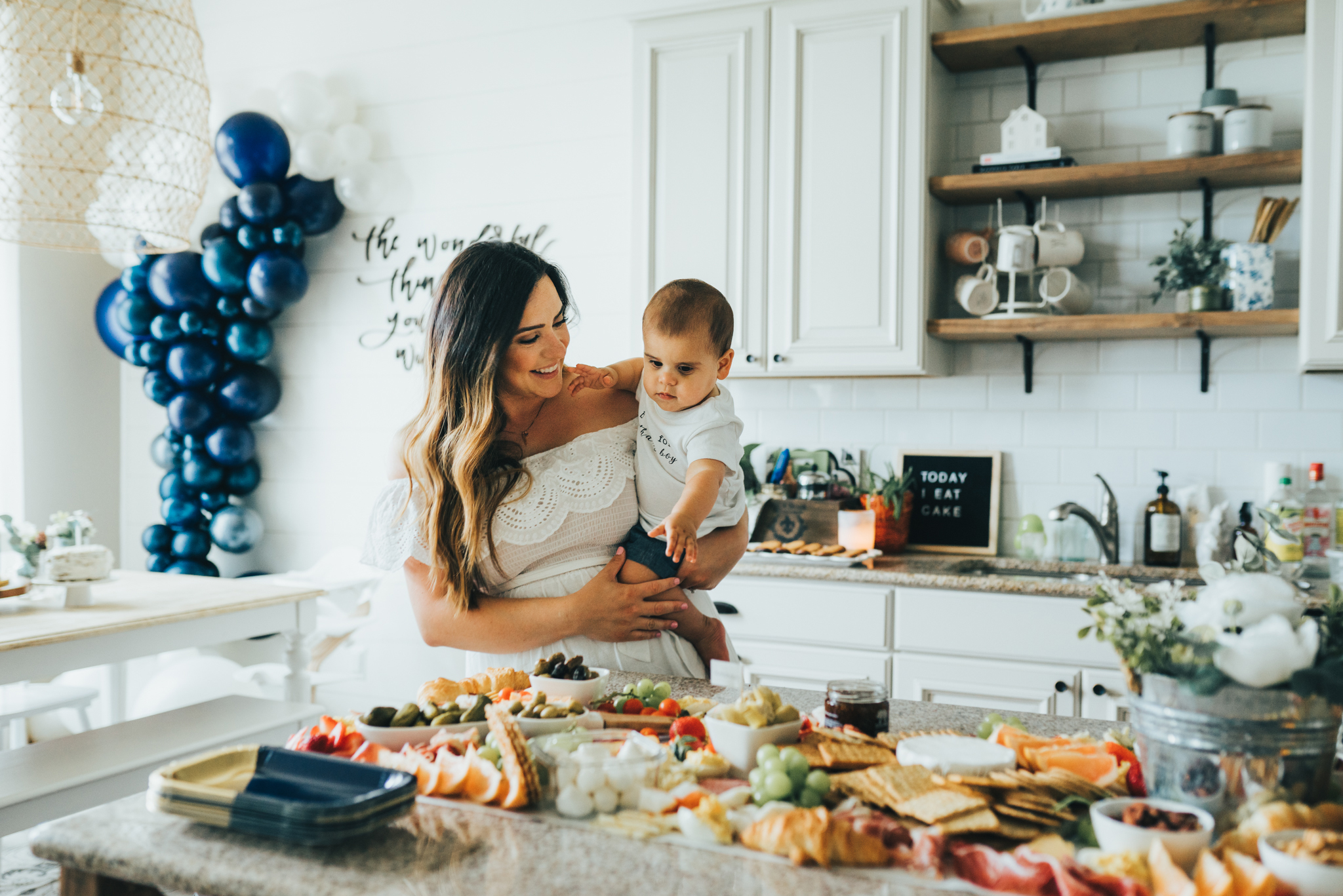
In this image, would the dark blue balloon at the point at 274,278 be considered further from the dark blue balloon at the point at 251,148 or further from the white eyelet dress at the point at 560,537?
the white eyelet dress at the point at 560,537

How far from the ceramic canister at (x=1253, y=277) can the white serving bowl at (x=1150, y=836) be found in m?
2.28

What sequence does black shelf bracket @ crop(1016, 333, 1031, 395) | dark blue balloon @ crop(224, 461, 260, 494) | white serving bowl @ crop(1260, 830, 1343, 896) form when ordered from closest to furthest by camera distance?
white serving bowl @ crop(1260, 830, 1343, 896)
black shelf bracket @ crop(1016, 333, 1031, 395)
dark blue balloon @ crop(224, 461, 260, 494)

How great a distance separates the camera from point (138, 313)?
3.90 metres

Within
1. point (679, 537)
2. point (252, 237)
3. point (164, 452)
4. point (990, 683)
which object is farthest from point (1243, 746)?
point (164, 452)

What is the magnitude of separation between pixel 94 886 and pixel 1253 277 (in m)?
2.96

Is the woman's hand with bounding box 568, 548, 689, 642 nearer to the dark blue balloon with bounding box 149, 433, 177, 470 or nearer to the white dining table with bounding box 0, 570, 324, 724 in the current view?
the white dining table with bounding box 0, 570, 324, 724

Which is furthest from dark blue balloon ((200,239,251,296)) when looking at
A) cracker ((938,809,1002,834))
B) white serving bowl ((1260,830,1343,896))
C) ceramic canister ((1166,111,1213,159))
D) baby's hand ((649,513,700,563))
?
white serving bowl ((1260,830,1343,896))

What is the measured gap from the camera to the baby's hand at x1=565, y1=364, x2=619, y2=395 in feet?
6.16

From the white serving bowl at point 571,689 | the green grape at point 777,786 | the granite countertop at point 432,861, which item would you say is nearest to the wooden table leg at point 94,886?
the granite countertop at point 432,861

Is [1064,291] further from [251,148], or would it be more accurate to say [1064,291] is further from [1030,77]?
[251,148]

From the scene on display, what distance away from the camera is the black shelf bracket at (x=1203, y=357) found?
116 inches

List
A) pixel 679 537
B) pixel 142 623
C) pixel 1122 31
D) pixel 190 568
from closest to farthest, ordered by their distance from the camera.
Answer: pixel 679 537 < pixel 142 623 < pixel 1122 31 < pixel 190 568

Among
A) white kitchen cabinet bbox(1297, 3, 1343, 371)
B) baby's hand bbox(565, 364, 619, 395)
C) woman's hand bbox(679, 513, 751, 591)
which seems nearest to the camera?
woman's hand bbox(679, 513, 751, 591)

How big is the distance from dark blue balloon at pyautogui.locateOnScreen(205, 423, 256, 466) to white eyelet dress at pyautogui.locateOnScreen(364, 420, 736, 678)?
8.47 feet
